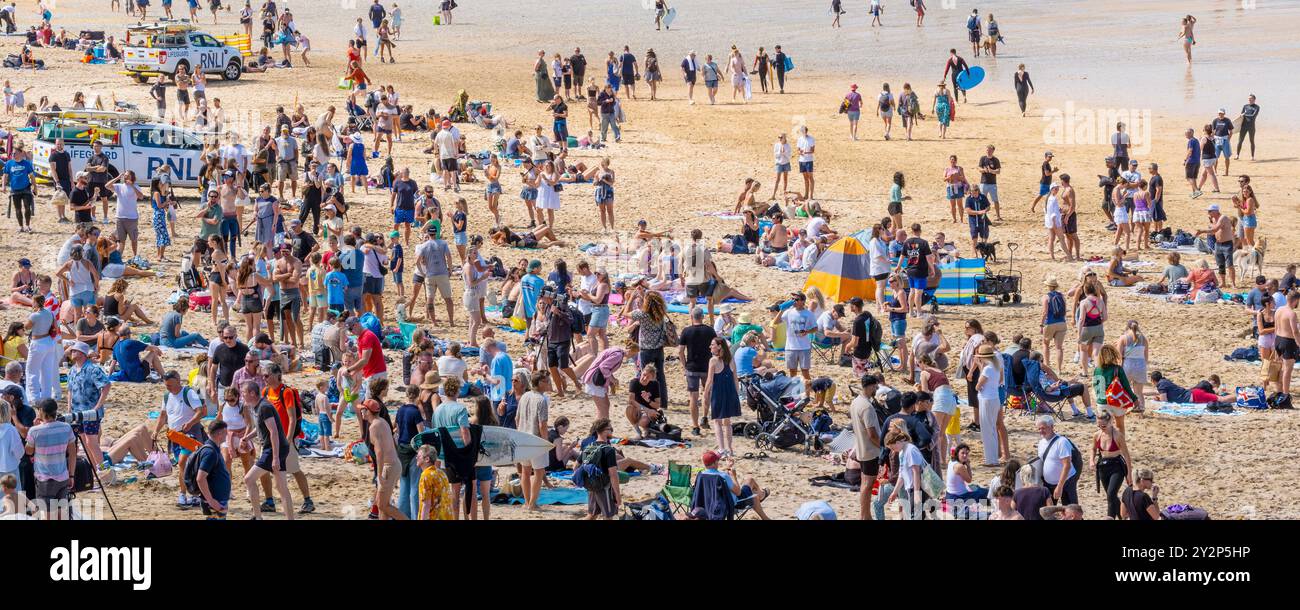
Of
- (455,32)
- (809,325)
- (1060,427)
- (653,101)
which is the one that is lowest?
(1060,427)

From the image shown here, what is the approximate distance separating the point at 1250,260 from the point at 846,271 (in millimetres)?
6456

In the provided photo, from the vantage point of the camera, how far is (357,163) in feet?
96.4

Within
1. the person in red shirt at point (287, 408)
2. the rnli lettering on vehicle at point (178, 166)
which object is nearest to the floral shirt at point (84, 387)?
the person in red shirt at point (287, 408)

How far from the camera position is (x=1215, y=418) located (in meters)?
17.3

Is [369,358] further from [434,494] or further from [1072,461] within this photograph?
[1072,461]

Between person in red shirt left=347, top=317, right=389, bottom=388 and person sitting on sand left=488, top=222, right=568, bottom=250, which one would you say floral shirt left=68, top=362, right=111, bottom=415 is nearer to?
person in red shirt left=347, top=317, right=389, bottom=388

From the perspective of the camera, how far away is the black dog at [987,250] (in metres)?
25.1

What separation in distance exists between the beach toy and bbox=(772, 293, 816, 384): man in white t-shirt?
22.9m

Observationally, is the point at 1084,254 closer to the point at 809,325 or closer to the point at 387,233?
the point at 809,325

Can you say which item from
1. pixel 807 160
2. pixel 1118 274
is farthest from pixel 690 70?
pixel 1118 274

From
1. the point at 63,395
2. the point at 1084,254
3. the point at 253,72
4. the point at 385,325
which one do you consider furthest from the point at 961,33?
the point at 63,395

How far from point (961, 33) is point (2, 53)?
1184 inches

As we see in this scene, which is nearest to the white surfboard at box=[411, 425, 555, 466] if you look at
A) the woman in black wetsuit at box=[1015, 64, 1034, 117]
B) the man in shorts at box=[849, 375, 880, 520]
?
the man in shorts at box=[849, 375, 880, 520]

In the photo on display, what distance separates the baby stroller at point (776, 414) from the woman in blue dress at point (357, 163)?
14.1 metres
